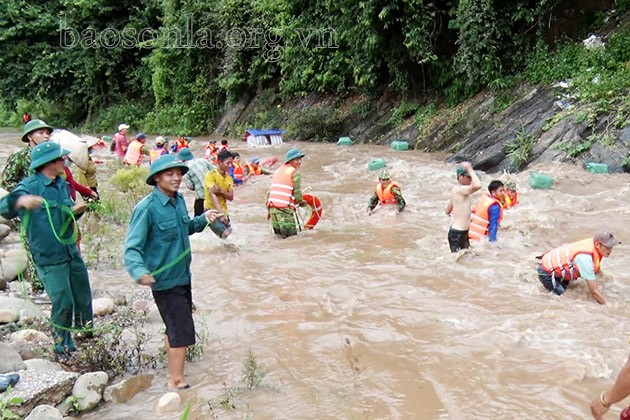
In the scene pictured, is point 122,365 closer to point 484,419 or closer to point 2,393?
point 2,393

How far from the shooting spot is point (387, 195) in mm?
9352

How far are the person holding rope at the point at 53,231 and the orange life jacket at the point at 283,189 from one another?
3.75m

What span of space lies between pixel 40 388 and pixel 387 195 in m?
6.30

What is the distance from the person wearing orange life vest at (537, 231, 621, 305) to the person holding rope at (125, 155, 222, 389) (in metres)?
3.58

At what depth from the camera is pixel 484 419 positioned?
3945 mm

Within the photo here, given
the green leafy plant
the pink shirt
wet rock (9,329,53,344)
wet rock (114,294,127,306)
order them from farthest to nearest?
the pink shirt, wet rock (114,294,127,306), wet rock (9,329,53,344), the green leafy plant

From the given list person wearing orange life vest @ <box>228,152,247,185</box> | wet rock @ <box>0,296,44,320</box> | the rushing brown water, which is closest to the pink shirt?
person wearing orange life vest @ <box>228,152,247,185</box>

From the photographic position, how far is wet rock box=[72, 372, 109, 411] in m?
4.07

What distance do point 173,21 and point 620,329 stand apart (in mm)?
24615

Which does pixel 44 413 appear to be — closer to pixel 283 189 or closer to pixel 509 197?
pixel 283 189

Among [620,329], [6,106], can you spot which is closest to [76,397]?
[620,329]

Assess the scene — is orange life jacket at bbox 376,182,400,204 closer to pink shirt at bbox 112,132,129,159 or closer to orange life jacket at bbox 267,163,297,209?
orange life jacket at bbox 267,163,297,209
